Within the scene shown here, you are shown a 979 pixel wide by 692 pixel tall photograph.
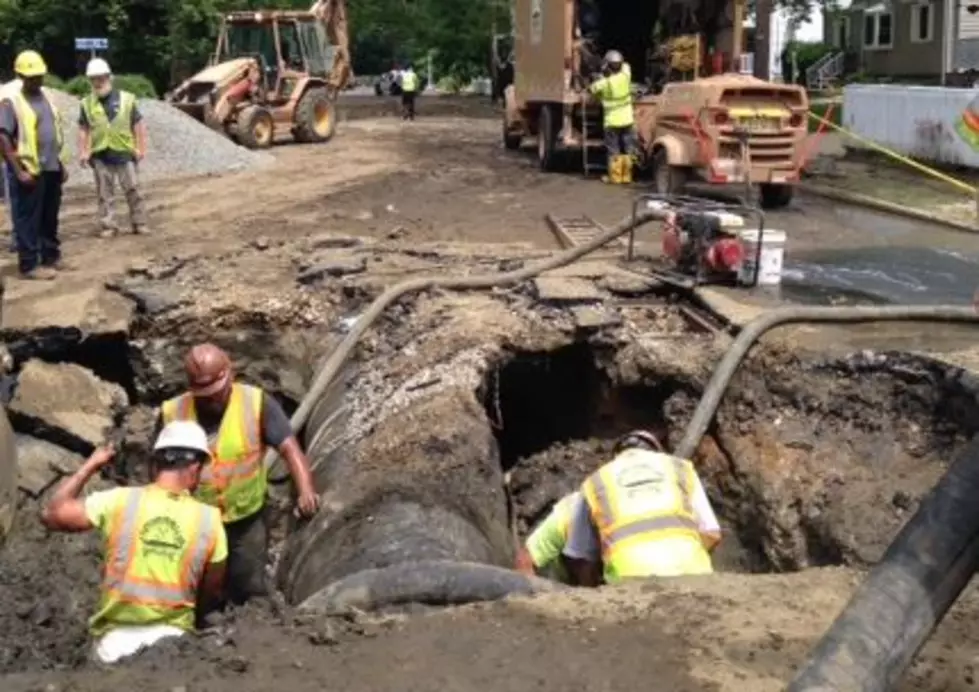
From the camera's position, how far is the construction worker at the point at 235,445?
20.8 ft

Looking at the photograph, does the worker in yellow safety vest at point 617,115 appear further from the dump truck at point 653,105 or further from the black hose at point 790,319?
the black hose at point 790,319

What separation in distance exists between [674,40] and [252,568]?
45.2 feet

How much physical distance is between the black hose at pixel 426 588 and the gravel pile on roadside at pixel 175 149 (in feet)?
53.9

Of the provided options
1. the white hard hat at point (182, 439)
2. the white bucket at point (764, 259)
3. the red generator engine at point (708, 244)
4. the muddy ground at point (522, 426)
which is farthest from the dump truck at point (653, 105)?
the white hard hat at point (182, 439)

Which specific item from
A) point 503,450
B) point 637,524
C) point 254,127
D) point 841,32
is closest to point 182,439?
point 637,524

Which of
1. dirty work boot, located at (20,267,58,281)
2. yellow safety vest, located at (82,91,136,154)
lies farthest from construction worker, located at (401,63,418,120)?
dirty work boot, located at (20,267,58,281)

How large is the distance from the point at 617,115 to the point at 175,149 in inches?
320

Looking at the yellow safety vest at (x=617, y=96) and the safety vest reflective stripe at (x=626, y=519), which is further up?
the yellow safety vest at (x=617, y=96)

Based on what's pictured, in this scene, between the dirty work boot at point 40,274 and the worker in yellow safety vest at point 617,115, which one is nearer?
the dirty work boot at point 40,274

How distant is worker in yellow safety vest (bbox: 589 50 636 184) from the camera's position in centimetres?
1769

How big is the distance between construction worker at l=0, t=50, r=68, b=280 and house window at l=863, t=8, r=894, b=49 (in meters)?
33.6

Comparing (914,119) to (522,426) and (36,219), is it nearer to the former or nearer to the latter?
(522,426)

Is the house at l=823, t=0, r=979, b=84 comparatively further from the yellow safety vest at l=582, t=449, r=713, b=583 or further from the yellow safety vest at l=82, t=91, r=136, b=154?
the yellow safety vest at l=582, t=449, r=713, b=583

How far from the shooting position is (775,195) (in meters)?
16.2
